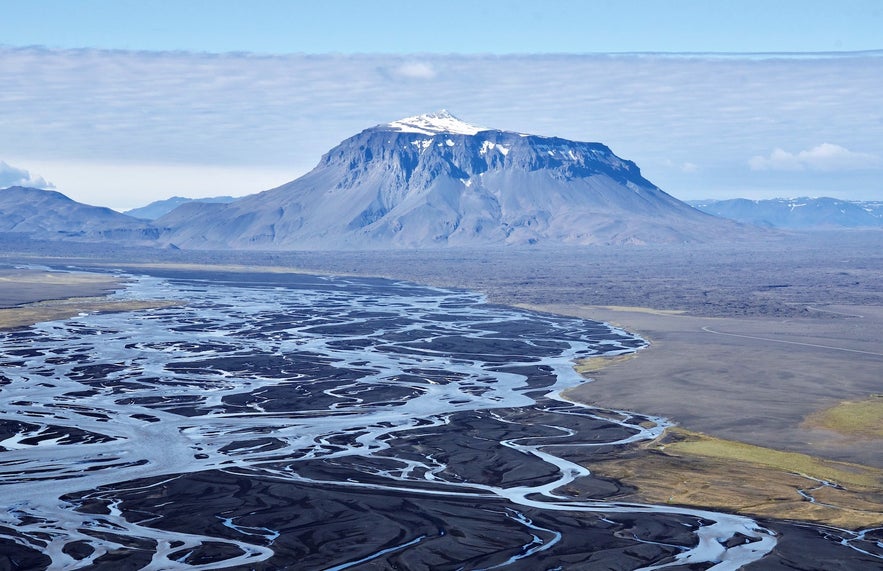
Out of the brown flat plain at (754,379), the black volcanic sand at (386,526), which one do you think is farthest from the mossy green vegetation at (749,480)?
the black volcanic sand at (386,526)

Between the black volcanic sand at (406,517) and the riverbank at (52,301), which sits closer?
the black volcanic sand at (406,517)

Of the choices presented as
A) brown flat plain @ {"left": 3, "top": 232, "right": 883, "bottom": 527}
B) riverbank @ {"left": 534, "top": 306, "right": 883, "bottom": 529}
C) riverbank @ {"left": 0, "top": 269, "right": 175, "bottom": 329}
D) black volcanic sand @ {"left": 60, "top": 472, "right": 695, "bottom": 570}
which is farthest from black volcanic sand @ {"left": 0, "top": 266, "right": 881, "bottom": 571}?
riverbank @ {"left": 0, "top": 269, "right": 175, "bottom": 329}

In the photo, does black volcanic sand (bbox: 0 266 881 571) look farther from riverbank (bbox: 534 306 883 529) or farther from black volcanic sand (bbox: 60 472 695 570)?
riverbank (bbox: 534 306 883 529)

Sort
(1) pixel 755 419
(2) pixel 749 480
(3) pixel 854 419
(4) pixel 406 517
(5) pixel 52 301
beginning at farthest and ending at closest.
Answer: (5) pixel 52 301
(1) pixel 755 419
(3) pixel 854 419
(2) pixel 749 480
(4) pixel 406 517

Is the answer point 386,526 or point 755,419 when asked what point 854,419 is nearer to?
point 755,419

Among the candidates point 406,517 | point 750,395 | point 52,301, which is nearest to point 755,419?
point 750,395

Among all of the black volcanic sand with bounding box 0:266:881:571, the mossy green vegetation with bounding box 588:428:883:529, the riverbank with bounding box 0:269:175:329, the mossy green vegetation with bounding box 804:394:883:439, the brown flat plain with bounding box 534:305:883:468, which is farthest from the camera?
the riverbank with bounding box 0:269:175:329

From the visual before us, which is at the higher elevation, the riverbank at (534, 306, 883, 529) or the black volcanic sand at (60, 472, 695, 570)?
the riverbank at (534, 306, 883, 529)

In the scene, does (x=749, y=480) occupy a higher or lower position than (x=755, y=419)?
lower

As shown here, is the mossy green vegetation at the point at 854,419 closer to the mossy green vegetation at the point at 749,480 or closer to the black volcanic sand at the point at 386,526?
the mossy green vegetation at the point at 749,480

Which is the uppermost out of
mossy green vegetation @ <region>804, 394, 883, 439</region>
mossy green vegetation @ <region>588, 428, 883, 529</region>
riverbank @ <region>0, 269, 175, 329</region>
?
riverbank @ <region>0, 269, 175, 329</region>

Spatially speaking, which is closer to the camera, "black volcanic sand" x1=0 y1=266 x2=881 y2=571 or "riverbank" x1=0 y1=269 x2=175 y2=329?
"black volcanic sand" x1=0 y1=266 x2=881 y2=571
